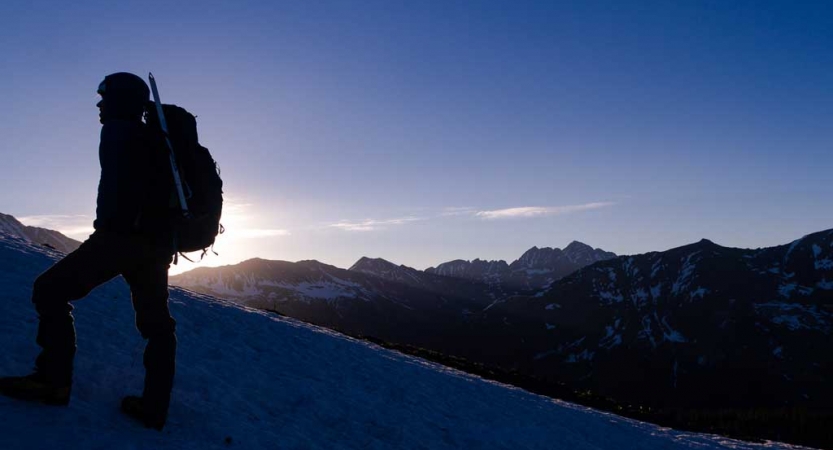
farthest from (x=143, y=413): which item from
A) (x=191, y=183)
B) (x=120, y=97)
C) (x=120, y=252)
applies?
(x=120, y=97)

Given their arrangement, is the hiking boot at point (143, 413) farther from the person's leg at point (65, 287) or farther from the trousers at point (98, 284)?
the person's leg at point (65, 287)

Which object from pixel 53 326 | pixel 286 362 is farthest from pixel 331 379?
pixel 53 326

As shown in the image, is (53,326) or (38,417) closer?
(53,326)

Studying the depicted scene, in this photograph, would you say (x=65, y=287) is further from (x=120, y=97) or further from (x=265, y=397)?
(x=265, y=397)

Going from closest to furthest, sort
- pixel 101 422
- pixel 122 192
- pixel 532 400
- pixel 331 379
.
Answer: pixel 122 192 → pixel 101 422 → pixel 331 379 → pixel 532 400

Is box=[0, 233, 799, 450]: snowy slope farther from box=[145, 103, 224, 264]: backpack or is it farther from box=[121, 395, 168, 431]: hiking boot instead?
box=[145, 103, 224, 264]: backpack

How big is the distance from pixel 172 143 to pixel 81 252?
1.63 metres

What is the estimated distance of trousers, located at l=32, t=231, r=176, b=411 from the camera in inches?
243

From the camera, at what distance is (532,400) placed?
766 inches

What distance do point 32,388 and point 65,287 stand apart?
5.20 feet

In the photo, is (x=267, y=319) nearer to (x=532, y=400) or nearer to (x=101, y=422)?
(x=532, y=400)

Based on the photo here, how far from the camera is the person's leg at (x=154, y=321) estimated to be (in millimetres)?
6680

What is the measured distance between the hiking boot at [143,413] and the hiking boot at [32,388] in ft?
3.35

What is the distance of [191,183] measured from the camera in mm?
6602
